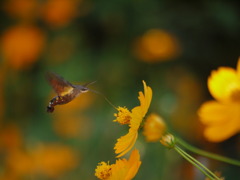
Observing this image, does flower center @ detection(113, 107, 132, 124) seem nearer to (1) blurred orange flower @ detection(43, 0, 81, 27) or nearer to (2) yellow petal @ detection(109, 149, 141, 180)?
(2) yellow petal @ detection(109, 149, 141, 180)

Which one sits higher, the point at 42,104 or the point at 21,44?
the point at 21,44

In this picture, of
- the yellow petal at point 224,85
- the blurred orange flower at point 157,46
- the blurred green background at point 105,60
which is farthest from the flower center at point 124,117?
the blurred orange flower at point 157,46

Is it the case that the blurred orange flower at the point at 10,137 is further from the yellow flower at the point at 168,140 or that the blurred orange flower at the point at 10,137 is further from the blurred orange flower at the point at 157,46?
the yellow flower at the point at 168,140

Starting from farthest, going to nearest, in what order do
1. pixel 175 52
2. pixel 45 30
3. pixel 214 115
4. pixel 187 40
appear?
pixel 45 30 < pixel 187 40 < pixel 175 52 < pixel 214 115

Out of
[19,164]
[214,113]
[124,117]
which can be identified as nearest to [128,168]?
[124,117]

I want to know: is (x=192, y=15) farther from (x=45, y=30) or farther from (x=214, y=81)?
(x=214, y=81)

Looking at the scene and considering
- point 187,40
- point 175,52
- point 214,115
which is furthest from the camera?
point 187,40

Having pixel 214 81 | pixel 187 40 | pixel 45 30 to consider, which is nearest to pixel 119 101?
pixel 187 40
